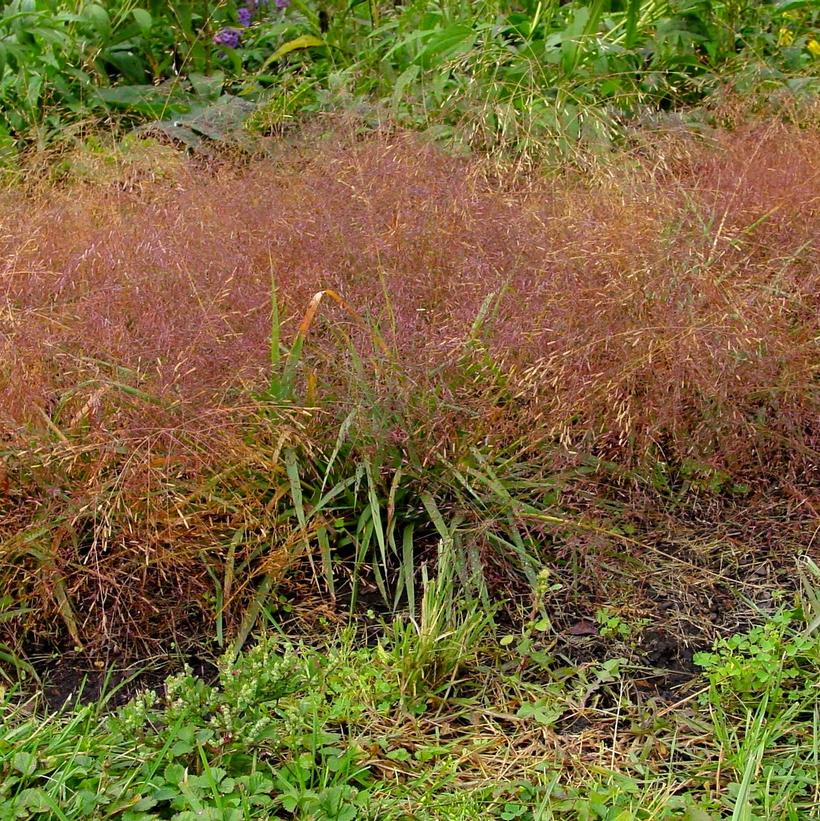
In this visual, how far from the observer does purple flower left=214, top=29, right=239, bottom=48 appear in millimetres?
4551

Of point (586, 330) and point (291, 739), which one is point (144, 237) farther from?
point (291, 739)

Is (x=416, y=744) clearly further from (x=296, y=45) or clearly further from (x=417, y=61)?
(x=296, y=45)

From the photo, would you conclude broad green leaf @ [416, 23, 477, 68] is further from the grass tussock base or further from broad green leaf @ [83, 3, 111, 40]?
the grass tussock base

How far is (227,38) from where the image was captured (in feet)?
15.0

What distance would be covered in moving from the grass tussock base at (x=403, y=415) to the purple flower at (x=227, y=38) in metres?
2.15

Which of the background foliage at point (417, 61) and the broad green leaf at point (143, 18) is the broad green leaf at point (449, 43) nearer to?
the background foliage at point (417, 61)

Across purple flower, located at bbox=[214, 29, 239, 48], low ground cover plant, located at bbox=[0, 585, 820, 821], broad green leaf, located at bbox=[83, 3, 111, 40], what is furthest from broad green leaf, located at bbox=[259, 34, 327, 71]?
low ground cover plant, located at bbox=[0, 585, 820, 821]

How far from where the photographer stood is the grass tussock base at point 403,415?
6.54 ft

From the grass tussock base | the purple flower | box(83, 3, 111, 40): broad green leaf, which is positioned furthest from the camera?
the purple flower

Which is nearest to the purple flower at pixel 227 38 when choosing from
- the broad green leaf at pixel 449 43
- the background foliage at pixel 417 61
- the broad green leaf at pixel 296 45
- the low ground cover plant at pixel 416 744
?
the background foliage at pixel 417 61

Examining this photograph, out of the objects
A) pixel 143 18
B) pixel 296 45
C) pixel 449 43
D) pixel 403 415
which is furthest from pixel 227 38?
pixel 403 415

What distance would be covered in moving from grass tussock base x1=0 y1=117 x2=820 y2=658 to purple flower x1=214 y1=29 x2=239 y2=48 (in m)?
2.15

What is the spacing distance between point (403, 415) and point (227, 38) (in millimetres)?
3013

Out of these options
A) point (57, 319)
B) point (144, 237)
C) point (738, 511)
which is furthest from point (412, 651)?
point (144, 237)
